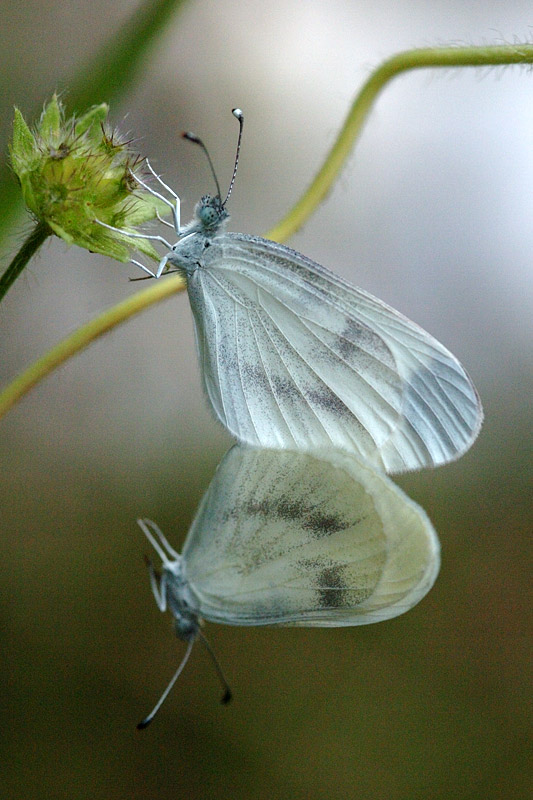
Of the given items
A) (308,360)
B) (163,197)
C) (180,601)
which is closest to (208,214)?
(163,197)

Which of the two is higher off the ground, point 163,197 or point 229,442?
point 163,197

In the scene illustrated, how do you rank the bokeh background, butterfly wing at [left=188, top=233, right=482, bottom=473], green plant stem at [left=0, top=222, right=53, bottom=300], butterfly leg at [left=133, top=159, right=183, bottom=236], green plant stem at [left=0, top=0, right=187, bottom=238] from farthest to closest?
the bokeh background → green plant stem at [left=0, top=0, right=187, bottom=238] → butterfly wing at [left=188, top=233, right=482, bottom=473] → butterfly leg at [left=133, top=159, right=183, bottom=236] → green plant stem at [left=0, top=222, right=53, bottom=300]

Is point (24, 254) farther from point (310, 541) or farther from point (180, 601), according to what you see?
point (180, 601)

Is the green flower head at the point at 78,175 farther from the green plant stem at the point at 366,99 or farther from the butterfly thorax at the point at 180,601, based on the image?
the butterfly thorax at the point at 180,601

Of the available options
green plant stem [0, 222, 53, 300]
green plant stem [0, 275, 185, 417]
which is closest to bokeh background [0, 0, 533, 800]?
green plant stem [0, 275, 185, 417]

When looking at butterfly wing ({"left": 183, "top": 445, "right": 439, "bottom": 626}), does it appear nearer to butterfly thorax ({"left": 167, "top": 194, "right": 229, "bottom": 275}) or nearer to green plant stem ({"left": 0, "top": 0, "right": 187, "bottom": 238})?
butterfly thorax ({"left": 167, "top": 194, "right": 229, "bottom": 275})
